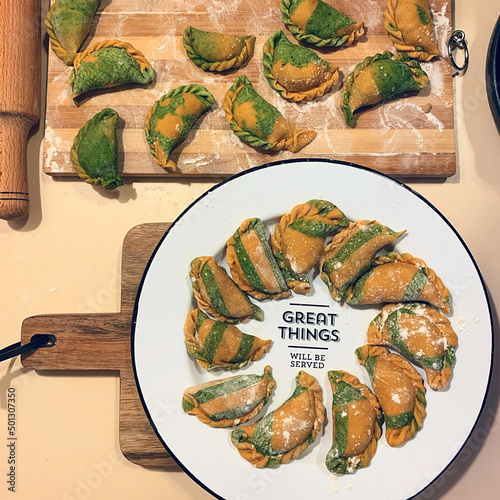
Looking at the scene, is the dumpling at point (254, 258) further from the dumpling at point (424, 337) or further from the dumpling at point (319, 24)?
the dumpling at point (319, 24)

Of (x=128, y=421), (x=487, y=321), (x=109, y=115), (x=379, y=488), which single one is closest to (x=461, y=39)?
(x=487, y=321)

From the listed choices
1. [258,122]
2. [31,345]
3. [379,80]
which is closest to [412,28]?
[379,80]

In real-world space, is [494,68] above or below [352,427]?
above

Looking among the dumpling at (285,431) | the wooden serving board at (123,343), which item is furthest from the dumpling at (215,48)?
the dumpling at (285,431)

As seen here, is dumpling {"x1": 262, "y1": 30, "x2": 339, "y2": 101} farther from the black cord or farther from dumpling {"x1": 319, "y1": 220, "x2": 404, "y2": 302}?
the black cord

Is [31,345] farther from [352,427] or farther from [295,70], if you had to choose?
[295,70]

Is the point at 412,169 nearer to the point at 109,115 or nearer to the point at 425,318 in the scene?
the point at 425,318

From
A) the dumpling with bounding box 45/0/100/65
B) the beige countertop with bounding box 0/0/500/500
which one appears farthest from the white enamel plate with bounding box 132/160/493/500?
the dumpling with bounding box 45/0/100/65
